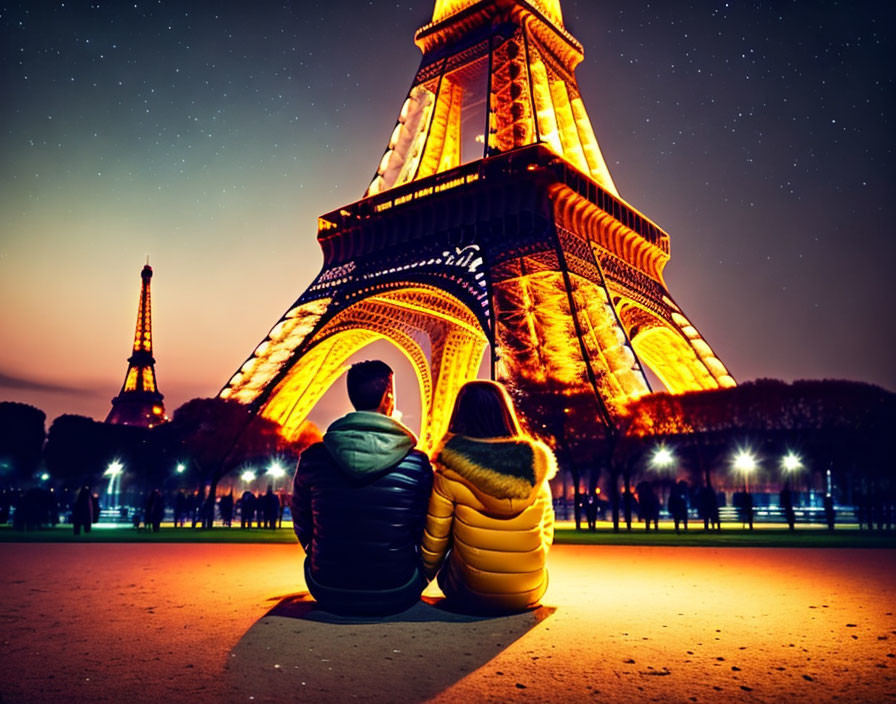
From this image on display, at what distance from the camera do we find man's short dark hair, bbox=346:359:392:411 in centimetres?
443

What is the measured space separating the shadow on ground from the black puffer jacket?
1.21 feet

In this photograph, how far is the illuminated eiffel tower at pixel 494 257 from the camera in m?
25.2

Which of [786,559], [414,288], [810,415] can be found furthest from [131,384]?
[786,559]

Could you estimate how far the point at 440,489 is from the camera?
14.5 feet

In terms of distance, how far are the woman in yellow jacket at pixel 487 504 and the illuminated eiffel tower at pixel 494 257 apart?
1758 cm

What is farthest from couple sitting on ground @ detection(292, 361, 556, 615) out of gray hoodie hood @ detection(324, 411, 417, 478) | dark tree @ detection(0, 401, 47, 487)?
dark tree @ detection(0, 401, 47, 487)

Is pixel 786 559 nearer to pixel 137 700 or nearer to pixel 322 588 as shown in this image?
pixel 322 588

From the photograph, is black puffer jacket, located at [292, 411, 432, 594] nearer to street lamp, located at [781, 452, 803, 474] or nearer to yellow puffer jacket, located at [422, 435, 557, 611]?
yellow puffer jacket, located at [422, 435, 557, 611]

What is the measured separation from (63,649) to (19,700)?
1.12 meters

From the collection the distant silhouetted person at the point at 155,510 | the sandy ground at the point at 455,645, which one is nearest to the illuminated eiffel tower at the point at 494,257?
the distant silhouetted person at the point at 155,510

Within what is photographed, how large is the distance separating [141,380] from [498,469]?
6568 centimetres

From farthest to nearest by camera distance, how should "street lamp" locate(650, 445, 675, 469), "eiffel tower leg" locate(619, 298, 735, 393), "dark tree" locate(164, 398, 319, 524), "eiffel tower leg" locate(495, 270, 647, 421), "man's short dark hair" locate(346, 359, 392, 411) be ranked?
"eiffel tower leg" locate(619, 298, 735, 393) < "dark tree" locate(164, 398, 319, 524) < "street lamp" locate(650, 445, 675, 469) < "eiffel tower leg" locate(495, 270, 647, 421) < "man's short dark hair" locate(346, 359, 392, 411)

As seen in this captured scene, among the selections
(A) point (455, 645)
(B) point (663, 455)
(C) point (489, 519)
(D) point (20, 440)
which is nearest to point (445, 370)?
(B) point (663, 455)

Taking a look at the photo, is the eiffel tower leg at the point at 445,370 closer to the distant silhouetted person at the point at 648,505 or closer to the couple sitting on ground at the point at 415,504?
the distant silhouetted person at the point at 648,505
